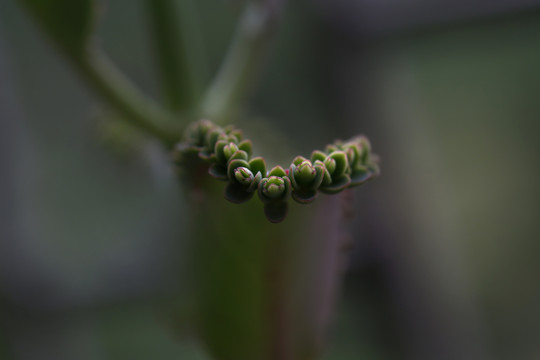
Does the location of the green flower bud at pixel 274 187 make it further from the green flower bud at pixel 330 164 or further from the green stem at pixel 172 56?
the green stem at pixel 172 56

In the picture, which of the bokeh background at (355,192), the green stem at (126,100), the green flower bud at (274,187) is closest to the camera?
the green flower bud at (274,187)

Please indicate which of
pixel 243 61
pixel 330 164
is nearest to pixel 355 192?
pixel 243 61

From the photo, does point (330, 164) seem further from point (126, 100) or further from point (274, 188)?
point (126, 100)

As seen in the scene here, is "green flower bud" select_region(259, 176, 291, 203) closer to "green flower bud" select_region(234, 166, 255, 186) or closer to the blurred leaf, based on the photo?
"green flower bud" select_region(234, 166, 255, 186)

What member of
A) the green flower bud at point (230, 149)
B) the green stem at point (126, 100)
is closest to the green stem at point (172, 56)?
the green stem at point (126, 100)

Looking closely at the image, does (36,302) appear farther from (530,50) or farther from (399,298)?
(530,50)

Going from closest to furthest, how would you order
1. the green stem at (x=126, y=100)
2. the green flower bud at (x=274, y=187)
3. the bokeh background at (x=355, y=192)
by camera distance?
the green flower bud at (x=274, y=187), the green stem at (x=126, y=100), the bokeh background at (x=355, y=192)

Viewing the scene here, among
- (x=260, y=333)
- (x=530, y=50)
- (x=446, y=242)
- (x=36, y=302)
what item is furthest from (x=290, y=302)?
(x=530, y=50)

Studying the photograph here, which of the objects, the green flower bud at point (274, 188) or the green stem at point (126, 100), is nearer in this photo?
the green flower bud at point (274, 188)
